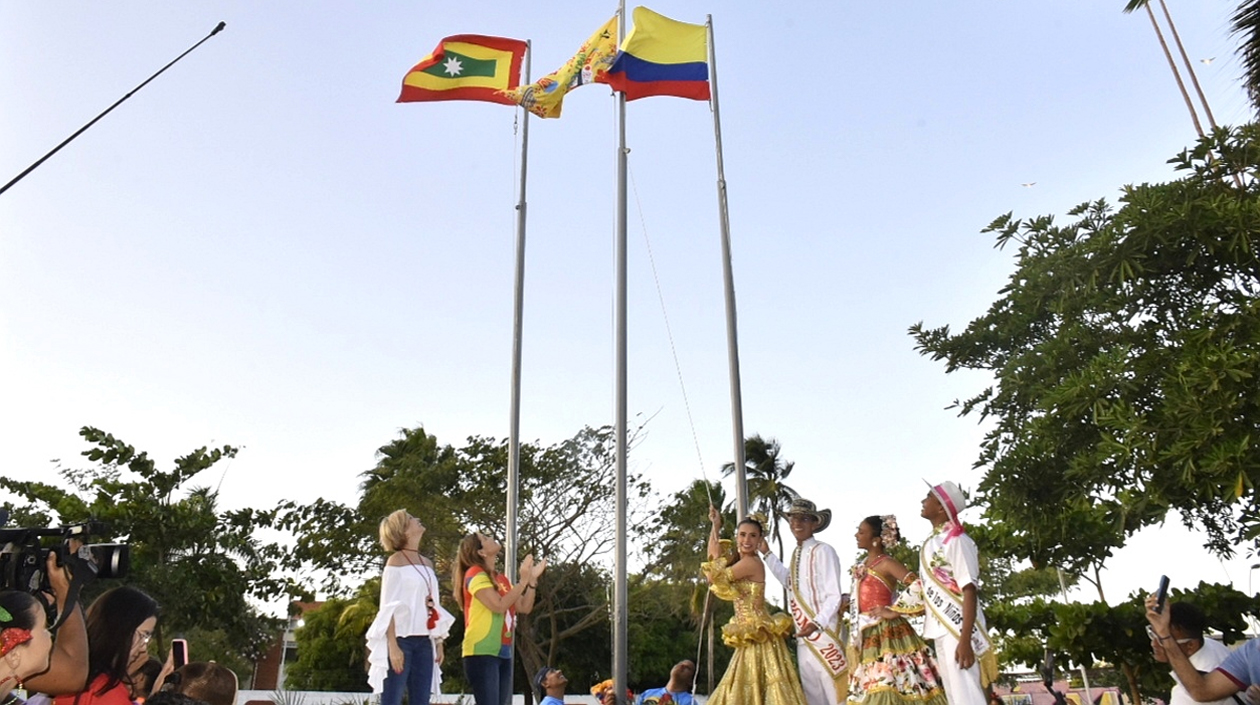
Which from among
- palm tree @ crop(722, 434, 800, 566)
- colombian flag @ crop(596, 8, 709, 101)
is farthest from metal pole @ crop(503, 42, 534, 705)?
palm tree @ crop(722, 434, 800, 566)

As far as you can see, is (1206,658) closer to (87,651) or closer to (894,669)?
(894,669)

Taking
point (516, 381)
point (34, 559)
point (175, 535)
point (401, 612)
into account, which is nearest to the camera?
point (34, 559)

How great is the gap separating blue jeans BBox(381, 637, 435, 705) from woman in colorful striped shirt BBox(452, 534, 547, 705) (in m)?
0.30

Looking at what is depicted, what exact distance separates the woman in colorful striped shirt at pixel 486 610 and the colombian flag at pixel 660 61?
295 inches

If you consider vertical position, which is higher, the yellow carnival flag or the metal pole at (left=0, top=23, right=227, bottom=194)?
the yellow carnival flag

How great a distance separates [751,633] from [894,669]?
108 cm

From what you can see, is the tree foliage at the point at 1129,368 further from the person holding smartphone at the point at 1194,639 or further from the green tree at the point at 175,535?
the green tree at the point at 175,535

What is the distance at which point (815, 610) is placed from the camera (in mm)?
7250

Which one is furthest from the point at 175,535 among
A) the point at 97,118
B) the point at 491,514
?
the point at 97,118

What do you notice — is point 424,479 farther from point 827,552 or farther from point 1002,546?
point 827,552

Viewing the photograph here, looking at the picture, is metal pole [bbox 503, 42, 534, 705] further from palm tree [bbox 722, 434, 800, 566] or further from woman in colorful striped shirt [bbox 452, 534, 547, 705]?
palm tree [bbox 722, 434, 800, 566]

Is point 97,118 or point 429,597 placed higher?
point 97,118

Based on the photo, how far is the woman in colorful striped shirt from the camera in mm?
6676

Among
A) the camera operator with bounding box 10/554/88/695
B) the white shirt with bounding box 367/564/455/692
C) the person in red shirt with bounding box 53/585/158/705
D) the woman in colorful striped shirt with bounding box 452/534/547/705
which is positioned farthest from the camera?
the woman in colorful striped shirt with bounding box 452/534/547/705
